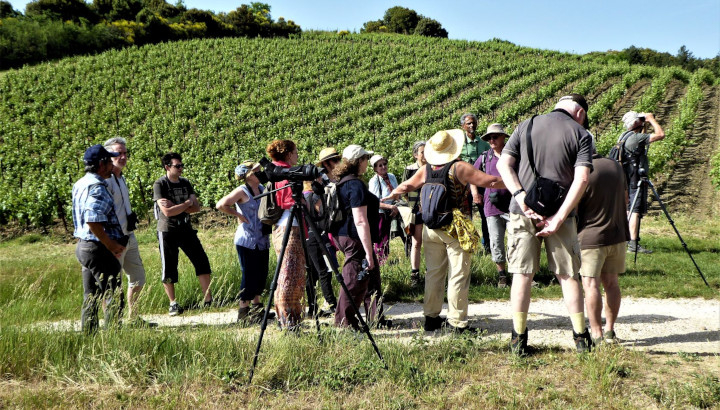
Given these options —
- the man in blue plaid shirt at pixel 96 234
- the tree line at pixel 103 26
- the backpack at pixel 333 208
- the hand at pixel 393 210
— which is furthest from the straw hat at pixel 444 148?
the tree line at pixel 103 26

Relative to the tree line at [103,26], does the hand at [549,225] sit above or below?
below

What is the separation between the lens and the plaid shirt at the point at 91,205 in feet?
14.2

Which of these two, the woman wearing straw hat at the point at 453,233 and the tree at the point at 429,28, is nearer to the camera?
the woman wearing straw hat at the point at 453,233

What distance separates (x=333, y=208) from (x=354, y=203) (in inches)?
9.0

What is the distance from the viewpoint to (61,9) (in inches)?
2334

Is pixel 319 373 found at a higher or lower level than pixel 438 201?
lower

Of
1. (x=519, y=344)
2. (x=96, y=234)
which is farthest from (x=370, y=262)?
(x=96, y=234)

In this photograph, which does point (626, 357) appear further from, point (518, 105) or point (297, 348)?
point (518, 105)

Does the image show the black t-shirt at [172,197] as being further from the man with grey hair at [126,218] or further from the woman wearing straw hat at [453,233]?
the woman wearing straw hat at [453,233]

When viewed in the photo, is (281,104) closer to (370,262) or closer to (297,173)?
(370,262)

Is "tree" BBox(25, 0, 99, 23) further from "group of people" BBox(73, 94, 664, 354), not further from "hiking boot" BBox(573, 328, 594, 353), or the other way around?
"hiking boot" BBox(573, 328, 594, 353)

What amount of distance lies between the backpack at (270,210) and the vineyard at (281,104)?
33.6ft

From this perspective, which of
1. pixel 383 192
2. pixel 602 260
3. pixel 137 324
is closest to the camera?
pixel 602 260

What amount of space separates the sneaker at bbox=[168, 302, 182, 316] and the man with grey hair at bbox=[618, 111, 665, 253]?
582 centimetres
